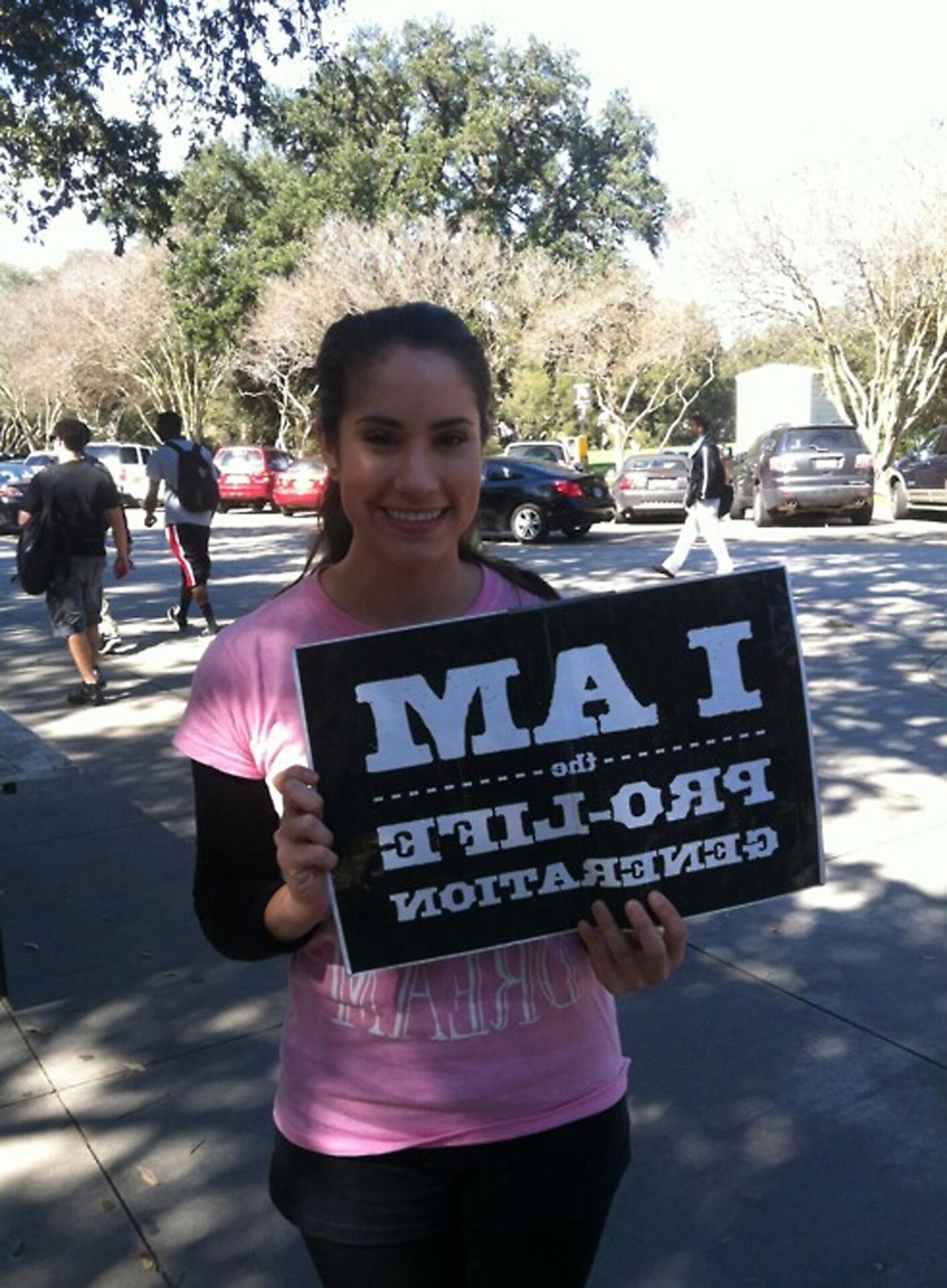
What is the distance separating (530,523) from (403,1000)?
2025cm

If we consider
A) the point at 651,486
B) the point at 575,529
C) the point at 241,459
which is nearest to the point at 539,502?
the point at 575,529

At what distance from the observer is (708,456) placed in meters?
13.5

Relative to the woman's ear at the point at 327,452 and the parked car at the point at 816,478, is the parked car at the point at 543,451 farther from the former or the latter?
the woman's ear at the point at 327,452

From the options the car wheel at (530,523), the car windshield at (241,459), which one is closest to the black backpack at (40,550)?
the car wheel at (530,523)

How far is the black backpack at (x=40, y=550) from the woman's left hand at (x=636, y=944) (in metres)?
7.59

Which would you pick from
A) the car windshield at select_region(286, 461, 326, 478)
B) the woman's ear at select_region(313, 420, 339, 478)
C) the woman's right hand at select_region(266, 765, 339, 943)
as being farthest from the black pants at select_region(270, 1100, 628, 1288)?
the car windshield at select_region(286, 461, 326, 478)

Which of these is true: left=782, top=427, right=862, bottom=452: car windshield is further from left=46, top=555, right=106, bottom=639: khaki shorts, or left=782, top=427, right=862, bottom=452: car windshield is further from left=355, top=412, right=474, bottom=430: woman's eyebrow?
left=355, top=412, right=474, bottom=430: woman's eyebrow

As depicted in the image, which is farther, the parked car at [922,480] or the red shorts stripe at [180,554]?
the parked car at [922,480]

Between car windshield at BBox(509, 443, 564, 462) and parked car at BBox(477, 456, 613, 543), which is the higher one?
car windshield at BBox(509, 443, 564, 462)

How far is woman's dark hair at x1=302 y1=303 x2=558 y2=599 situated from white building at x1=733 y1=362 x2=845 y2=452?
3920cm

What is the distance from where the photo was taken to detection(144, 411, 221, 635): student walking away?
10.9 meters

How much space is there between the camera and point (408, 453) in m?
1.62

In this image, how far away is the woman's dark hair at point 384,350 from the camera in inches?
64.9

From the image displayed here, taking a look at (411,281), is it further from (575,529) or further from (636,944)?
(636,944)
